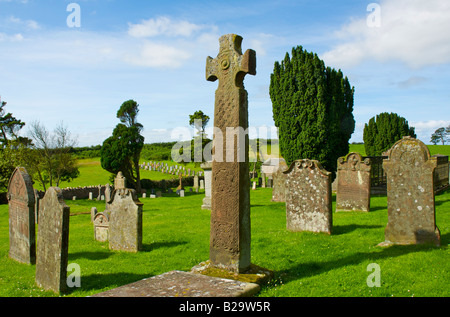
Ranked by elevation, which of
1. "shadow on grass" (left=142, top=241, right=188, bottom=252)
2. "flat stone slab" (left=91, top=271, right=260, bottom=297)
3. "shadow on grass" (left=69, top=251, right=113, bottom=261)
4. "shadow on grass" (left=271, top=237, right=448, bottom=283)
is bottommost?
"shadow on grass" (left=69, top=251, right=113, bottom=261)

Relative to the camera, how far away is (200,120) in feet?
135

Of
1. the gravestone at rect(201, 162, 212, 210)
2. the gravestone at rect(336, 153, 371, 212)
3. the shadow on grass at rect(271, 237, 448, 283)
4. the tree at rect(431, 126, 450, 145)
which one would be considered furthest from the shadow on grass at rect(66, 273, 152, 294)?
the tree at rect(431, 126, 450, 145)

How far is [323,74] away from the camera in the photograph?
19.5 meters

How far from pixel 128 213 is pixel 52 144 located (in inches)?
937

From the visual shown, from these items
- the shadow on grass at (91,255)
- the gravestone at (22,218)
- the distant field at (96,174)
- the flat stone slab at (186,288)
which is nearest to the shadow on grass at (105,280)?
the flat stone slab at (186,288)

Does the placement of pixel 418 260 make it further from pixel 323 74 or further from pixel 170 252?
pixel 323 74

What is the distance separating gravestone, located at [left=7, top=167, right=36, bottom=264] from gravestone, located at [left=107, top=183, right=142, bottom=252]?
2052 millimetres

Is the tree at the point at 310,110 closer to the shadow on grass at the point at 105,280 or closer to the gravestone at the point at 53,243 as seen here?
the shadow on grass at the point at 105,280

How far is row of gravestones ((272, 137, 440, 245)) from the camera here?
8.23m

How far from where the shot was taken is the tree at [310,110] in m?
Result: 19.3

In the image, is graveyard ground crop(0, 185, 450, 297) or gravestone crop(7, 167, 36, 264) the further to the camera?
gravestone crop(7, 167, 36, 264)

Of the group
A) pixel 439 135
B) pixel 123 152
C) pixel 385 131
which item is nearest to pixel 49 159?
pixel 123 152

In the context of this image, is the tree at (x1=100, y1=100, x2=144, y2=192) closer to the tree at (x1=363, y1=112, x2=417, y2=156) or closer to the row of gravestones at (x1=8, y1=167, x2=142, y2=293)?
the row of gravestones at (x1=8, y1=167, x2=142, y2=293)

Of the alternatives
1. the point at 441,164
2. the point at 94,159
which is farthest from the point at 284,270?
the point at 94,159
